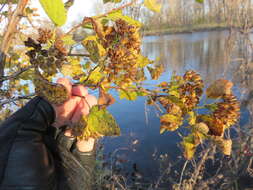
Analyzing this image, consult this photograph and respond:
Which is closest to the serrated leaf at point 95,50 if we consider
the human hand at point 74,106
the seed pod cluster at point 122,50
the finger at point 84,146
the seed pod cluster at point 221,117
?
the seed pod cluster at point 122,50

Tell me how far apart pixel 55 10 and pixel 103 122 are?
20cm

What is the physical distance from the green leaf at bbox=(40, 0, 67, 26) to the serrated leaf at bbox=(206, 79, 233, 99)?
35cm

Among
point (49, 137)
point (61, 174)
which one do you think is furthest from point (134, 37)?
point (61, 174)

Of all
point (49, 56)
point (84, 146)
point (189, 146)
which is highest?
point (49, 56)

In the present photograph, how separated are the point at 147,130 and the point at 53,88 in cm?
369

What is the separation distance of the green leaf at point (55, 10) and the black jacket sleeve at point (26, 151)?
315 mm

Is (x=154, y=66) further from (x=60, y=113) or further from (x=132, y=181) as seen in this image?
(x=132, y=181)

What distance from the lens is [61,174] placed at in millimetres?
769

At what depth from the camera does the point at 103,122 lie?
353 mm

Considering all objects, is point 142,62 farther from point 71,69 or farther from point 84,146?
point 84,146

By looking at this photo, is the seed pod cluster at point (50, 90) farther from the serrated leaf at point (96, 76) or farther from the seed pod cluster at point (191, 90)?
the seed pod cluster at point (191, 90)

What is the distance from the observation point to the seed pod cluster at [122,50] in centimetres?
38

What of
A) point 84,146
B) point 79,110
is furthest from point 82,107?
point 84,146

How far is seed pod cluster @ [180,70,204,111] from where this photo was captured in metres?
0.46
